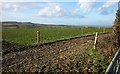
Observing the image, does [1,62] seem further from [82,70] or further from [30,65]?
[82,70]

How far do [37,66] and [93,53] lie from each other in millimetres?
4356

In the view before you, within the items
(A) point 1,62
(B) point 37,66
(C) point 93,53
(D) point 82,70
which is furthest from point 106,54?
(A) point 1,62

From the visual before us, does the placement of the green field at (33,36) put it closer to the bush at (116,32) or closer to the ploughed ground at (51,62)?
the ploughed ground at (51,62)

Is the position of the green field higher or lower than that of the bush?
lower

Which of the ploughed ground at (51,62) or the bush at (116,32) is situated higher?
the bush at (116,32)

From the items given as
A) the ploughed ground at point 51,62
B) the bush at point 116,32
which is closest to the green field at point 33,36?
the ploughed ground at point 51,62

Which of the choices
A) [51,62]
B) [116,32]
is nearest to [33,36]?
[116,32]

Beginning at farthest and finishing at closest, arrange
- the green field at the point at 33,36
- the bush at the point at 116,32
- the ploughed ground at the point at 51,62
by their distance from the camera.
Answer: the green field at the point at 33,36 → the bush at the point at 116,32 → the ploughed ground at the point at 51,62

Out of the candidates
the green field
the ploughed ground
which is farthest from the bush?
the green field

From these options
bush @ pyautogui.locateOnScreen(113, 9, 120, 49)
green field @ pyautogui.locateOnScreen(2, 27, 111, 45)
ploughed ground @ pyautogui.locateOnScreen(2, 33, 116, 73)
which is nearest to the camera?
ploughed ground @ pyautogui.locateOnScreen(2, 33, 116, 73)

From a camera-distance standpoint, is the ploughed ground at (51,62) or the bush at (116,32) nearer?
the ploughed ground at (51,62)

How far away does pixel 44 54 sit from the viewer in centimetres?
1669

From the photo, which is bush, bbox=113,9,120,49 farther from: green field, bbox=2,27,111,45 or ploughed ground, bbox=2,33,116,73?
green field, bbox=2,27,111,45

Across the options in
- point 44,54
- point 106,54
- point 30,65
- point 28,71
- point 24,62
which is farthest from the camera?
point 44,54
